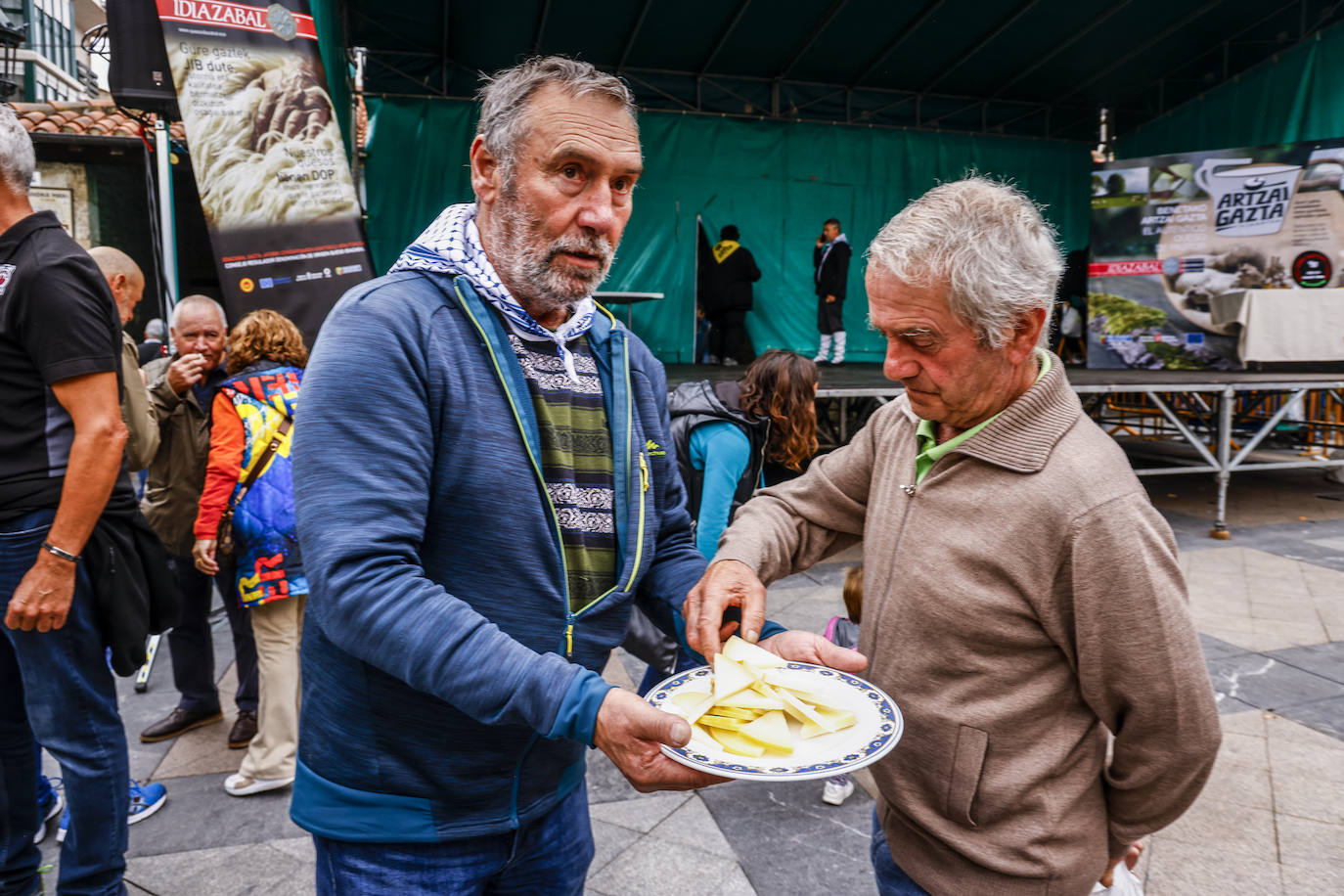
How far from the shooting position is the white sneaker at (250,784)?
3123 millimetres

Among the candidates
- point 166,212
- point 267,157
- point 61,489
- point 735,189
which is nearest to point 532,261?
point 61,489

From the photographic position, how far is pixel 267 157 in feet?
17.1

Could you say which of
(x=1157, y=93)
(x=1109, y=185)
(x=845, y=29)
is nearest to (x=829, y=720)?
(x=1109, y=185)

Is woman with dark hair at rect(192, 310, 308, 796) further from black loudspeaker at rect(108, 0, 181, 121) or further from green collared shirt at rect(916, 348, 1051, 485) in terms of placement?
black loudspeaker at rect(108, 0, 181, 121)

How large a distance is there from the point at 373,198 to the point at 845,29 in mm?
7885

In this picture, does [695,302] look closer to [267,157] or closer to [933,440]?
[267,157]

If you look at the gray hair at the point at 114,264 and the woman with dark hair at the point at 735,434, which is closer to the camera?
the woman with dark hair at the point at 735,434

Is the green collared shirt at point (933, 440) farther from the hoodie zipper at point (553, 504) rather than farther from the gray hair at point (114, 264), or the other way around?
the gray hair at point (114, 264)

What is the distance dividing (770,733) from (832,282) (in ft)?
39.3

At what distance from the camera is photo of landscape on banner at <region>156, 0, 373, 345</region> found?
16.5 ft

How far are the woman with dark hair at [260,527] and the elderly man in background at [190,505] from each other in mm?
479

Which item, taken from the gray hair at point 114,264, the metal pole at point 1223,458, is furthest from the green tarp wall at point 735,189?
the gray hair at point 114,264

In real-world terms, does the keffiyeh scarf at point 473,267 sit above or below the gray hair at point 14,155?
Answer: below

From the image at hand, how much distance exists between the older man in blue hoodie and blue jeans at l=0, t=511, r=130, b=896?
47.2 inches
